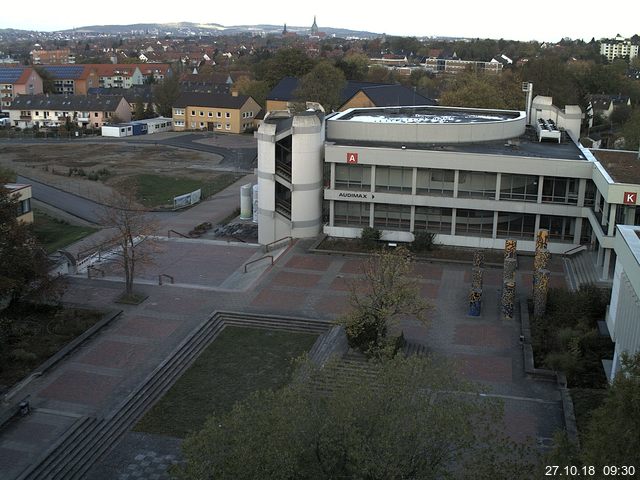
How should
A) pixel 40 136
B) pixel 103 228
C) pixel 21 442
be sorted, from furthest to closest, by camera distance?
pixel 40 136, pixel 103 228, pixel 21 442

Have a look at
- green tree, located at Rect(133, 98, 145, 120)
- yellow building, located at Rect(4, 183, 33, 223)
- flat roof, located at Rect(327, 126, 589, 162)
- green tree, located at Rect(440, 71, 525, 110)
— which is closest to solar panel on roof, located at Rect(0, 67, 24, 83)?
green tree, located at Rect(133, 98, 145, 120)

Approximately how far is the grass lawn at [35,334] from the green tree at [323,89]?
5454 cm

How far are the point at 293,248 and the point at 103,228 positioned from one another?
563 inches

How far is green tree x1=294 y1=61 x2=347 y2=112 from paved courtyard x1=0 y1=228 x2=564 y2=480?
1710 inches

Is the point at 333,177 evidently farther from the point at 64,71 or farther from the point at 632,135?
the point at 64,71

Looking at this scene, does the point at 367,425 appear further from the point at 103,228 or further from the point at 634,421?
the point at 103,228

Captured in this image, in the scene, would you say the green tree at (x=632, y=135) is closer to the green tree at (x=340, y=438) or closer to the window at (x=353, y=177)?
the window at (x=353, y=177)

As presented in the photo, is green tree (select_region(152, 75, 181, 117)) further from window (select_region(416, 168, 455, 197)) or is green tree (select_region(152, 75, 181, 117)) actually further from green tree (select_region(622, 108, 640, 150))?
window (select_region(416, 168, 455, 197))

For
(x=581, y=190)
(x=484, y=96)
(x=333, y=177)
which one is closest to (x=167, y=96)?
(x=484, y=96)

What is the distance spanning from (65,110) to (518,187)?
78976 mm

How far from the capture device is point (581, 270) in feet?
117

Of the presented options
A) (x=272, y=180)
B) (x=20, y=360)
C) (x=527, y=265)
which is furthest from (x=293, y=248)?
(x=20, y=360)

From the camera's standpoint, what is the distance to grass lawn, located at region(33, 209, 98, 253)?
42625 millimetres

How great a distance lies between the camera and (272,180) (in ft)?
135
